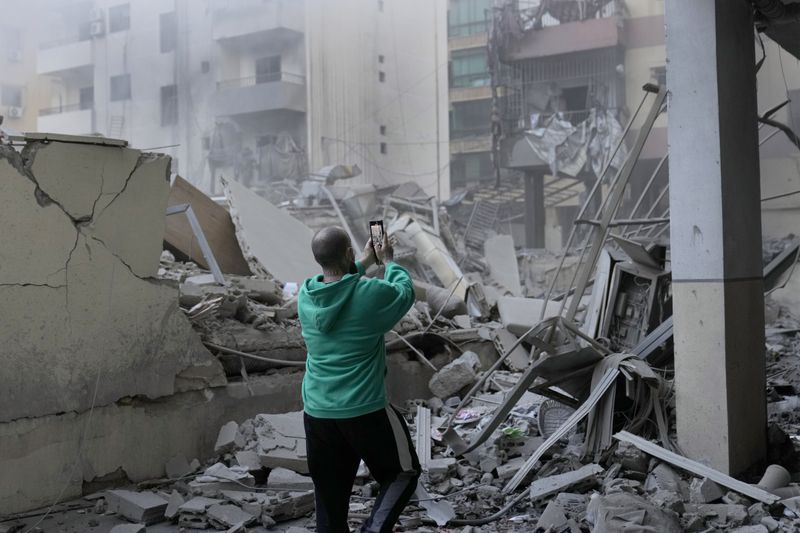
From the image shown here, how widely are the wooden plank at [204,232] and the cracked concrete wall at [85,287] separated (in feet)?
8.23

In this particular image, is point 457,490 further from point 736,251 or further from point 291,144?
point 291,144

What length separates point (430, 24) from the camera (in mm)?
31984

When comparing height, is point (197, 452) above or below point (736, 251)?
below

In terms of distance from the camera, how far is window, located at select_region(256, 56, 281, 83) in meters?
30.5

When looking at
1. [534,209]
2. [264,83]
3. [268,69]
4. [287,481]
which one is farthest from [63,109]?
[287,481]

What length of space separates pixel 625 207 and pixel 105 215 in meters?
21.2

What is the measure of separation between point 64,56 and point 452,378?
32453mm

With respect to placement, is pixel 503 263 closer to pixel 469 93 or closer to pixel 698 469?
pixel 698 469

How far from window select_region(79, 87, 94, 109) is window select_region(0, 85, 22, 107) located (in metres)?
3.02

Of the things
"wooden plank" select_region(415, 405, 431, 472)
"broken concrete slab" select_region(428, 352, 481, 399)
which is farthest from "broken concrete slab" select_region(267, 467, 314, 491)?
"broken concrete slab" select_region(428, 352, 481, 399)

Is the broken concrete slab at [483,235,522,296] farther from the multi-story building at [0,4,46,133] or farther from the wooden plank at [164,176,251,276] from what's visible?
the multi-story building at [0,4,46,133]

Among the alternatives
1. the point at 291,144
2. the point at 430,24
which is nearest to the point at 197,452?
the point at 291,144

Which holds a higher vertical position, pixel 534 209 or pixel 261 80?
pixel 261 80

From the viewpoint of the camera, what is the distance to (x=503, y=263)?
18469 millimetres
